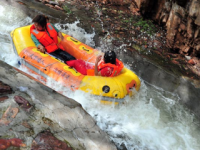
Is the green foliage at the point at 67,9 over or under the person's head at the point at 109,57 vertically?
Result: under

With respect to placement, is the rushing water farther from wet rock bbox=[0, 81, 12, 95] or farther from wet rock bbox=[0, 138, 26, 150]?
wet rock bbox=[0, 138, 26, 150]

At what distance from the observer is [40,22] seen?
4430mm

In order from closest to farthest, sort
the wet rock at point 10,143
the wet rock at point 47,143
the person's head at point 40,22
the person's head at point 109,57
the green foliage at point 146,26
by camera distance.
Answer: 1. the wet rock at point 10,143
2. the wet rock at point 47,143
3. the person's head at point 109,57
4. the person's head at point 40,22
5. the green foliage at point 146,26

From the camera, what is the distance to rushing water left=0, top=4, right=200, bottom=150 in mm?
3496

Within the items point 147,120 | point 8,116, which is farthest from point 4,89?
point 147,120

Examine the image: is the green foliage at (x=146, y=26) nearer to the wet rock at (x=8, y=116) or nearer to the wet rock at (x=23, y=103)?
the wet rock at (x=23, y=103)

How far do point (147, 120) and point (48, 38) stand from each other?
2924 mm

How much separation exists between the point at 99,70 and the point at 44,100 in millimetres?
1449

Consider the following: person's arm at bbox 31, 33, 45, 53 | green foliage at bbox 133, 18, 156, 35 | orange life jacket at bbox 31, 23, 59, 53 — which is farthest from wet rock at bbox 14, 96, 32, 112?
green foliage at bbox 133, 18, 156, 35

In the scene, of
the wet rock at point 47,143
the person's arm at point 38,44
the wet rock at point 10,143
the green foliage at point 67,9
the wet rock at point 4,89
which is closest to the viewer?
the wet rock at point 10,143

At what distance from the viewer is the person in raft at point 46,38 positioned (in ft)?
14.8

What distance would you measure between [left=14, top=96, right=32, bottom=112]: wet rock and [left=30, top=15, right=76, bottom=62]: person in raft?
198 centimetres

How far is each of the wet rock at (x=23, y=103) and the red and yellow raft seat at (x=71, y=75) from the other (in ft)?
4.22

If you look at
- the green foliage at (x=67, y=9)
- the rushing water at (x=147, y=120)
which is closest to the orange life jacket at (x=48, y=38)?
the rushing water at (x=147, y=120)
